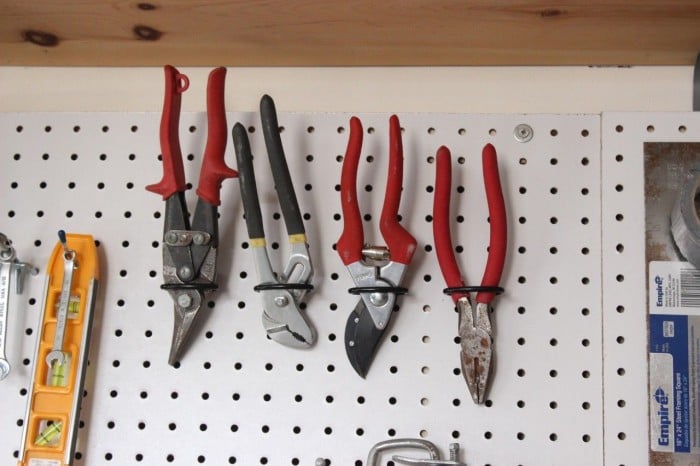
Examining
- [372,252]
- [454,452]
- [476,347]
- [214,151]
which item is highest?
[214,151]

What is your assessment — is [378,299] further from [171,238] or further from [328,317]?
[171,238]

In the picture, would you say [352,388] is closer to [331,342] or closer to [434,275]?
[331,342]

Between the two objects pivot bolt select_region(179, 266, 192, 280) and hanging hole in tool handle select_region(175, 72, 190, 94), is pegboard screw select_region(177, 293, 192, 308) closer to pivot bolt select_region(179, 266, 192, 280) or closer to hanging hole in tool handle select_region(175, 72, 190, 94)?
pivot bolt select_region(179, 266, 192, 280)

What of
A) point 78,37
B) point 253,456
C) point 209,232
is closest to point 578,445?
point 253,456

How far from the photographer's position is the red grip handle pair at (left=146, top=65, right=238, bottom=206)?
0.89 m

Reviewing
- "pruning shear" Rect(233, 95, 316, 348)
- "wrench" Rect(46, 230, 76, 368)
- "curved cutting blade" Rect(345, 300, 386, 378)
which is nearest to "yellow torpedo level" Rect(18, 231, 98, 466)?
"wrench" Rect(46, 230, 76, 368)

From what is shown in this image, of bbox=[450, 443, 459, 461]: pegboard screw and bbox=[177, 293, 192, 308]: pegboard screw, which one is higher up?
bbox=[177, 293, 192, 308]: pegboard screw

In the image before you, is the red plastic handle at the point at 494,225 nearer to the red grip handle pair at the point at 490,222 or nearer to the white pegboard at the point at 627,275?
the red grip handle pair at the point at 490,222

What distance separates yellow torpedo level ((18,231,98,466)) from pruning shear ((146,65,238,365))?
114 millimetres

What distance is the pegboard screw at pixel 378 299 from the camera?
0.88 metres

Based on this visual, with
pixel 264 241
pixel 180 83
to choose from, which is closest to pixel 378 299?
pixel 264 241

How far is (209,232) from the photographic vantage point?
89cm

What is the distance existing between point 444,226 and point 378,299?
117mm

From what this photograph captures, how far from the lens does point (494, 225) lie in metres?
0.88
